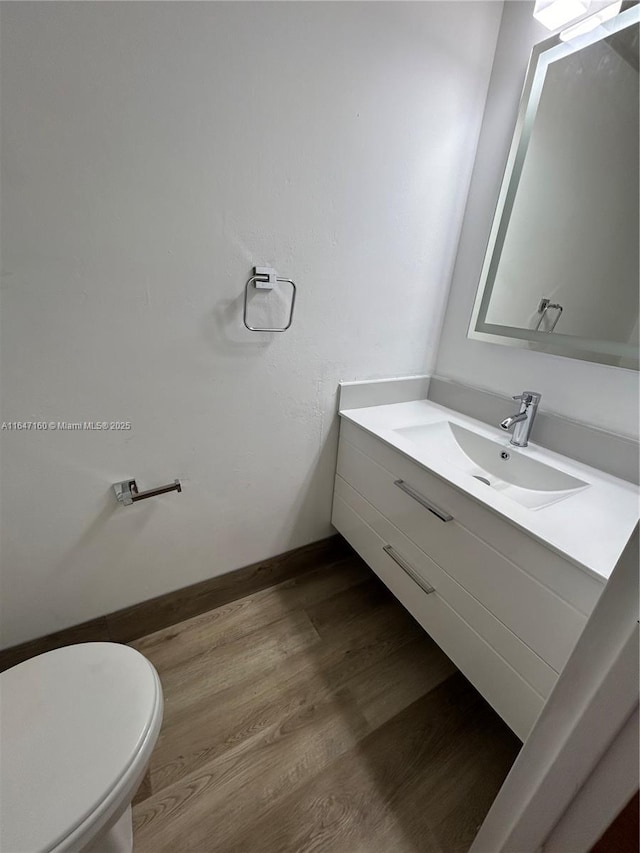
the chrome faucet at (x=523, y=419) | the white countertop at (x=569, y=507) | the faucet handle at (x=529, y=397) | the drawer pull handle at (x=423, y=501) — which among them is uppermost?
the faucet handle at (x=529, y=397)

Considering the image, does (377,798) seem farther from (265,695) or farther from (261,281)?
(261,281)

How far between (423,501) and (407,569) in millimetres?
271

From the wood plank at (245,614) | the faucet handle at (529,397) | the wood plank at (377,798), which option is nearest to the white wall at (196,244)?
the wood plank at (245,614)

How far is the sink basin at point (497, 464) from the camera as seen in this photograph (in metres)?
1.04

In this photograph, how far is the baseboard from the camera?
3.60 feet

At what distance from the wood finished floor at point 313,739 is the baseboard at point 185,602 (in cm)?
6

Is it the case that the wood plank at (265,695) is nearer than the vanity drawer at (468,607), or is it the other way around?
the vanity drawer at (468,607)

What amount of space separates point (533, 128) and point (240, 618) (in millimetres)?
2057

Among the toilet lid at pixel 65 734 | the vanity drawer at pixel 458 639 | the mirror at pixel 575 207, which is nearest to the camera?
the toilet lid at pixel 65 734

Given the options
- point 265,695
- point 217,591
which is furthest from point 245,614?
point 265,695

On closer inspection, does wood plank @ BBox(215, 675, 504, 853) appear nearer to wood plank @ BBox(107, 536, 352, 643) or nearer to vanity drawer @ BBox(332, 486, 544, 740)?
vanity drawer @ BBox(332, 486, 544, 740)

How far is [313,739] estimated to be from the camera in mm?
1046

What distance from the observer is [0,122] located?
0.68 metres

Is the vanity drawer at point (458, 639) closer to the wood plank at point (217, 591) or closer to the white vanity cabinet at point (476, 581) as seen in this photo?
the white vanity cabinet at point (476, 581)
